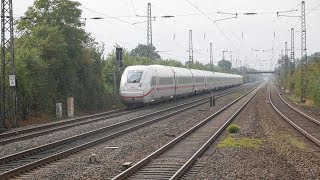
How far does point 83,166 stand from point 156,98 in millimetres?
25253

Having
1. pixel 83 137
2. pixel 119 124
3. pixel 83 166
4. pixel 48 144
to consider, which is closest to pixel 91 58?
pixel 119 124

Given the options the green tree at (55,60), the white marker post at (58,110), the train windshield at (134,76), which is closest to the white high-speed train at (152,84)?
the train windshield at (134,76)

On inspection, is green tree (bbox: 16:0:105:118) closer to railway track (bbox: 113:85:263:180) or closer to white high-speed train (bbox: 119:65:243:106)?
white high-speed train (bbox: 119:65:243:106)

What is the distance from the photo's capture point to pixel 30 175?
11.9 metres

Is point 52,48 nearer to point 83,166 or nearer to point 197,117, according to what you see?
point 197,117

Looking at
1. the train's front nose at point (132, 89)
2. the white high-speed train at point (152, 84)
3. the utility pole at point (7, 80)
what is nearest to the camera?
the utility pole at point (7, 80)

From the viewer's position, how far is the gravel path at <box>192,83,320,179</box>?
38.0ft

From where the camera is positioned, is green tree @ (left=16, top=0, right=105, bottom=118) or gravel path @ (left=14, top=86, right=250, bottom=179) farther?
green tree @ (left=16, top=0, right=105, bottom=118)

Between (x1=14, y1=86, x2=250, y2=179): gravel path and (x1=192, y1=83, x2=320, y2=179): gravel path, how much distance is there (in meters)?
2.32

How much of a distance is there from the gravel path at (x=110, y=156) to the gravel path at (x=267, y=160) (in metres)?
2.32

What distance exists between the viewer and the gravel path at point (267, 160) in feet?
38.0

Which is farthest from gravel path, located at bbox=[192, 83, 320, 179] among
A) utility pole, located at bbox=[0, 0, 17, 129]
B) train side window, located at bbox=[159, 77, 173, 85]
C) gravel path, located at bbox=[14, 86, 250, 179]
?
train side window, located at bbox=[159, 77, 173, 85]

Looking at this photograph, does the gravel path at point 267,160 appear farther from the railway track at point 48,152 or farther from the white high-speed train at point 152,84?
the white high-speed train at point 152,84

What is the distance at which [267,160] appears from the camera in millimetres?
13531
